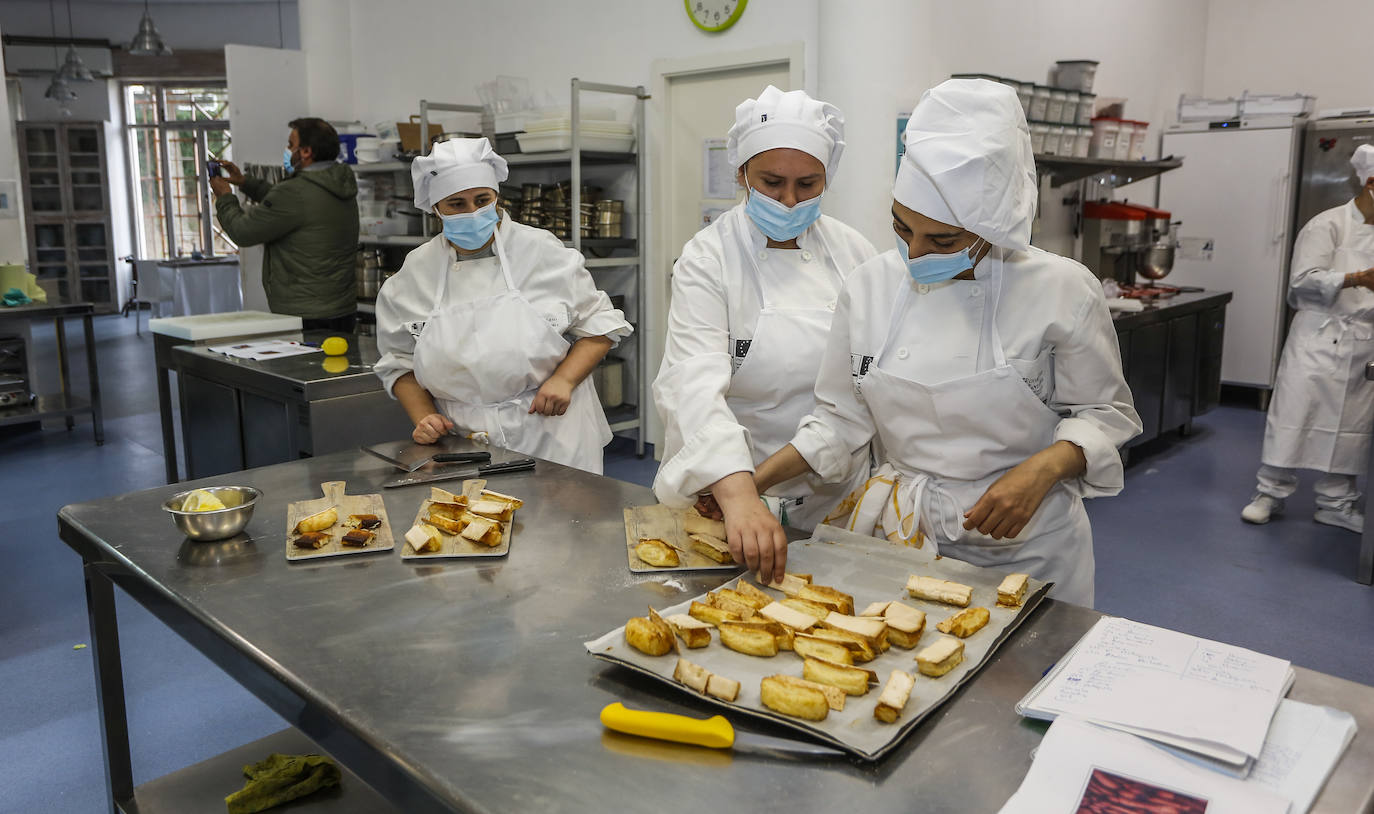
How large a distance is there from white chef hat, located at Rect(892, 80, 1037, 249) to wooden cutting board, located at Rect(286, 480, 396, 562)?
105 cm

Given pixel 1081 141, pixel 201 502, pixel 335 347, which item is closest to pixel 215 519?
pixel 201 502

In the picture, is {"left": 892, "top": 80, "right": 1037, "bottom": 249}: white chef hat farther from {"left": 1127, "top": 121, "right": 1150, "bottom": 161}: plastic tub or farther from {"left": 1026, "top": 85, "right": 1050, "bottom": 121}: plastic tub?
{"left": 1127, "top": 121, "right": 1150, "bottom": 161}: plastic tub

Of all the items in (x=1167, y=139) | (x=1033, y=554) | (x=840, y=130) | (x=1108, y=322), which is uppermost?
(x=1167, y=139)

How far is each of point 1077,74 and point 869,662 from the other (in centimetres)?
510

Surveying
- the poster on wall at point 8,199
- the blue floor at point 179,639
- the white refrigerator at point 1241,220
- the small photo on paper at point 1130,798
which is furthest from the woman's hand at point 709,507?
the white refrigerator at point 1241,220

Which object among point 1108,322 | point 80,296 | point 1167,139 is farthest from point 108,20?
point 1108,322

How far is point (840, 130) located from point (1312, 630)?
260 cm

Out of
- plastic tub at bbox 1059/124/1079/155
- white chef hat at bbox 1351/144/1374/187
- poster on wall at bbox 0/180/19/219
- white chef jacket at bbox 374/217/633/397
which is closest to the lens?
white chef jacket at bbox 374/217/633/397

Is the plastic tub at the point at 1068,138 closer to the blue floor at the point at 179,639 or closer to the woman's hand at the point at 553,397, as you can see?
the blue floor at the point at 179,639

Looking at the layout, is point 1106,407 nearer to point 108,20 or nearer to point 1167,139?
point 1167,139

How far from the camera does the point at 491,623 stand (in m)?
1.37

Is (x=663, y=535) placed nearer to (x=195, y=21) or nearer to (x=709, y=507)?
(x=709, y=507)

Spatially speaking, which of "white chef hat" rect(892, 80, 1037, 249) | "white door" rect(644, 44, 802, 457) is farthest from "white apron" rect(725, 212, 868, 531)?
"white door" rect(644, 44, 802, 457)

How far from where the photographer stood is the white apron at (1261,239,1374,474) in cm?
435
